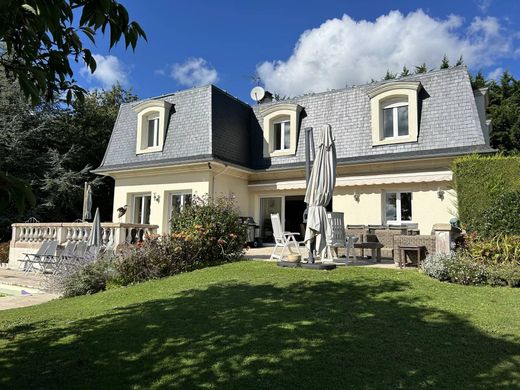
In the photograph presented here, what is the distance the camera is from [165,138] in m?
20.8

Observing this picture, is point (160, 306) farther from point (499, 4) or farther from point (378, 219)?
point (499, 4)

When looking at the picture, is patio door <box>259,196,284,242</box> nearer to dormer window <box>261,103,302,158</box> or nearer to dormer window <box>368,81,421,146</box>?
dormer window <box>261,103,302,158</box>

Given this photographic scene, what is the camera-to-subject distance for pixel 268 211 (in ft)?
68.9

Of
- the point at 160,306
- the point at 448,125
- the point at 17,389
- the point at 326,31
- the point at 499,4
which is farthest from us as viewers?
the point at 326,31

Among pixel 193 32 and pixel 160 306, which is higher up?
pixel 193 32

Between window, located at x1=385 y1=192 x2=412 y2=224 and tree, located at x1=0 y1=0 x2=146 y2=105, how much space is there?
1555 centimetres

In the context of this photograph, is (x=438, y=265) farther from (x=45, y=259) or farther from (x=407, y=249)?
(x=45, y=259)

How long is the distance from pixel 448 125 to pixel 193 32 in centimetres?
1146

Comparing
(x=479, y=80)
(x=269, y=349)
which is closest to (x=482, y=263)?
(x=269, y=349)

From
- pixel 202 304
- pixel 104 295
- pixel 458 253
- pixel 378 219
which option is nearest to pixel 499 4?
pixel 378 219

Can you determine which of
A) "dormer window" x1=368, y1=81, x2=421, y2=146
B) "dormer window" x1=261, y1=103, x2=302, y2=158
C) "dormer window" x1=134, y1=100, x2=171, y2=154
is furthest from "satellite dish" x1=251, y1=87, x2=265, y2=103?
"dormer window" x1=368, y1=81, x2=421, y2=146

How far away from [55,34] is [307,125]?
17.6 m

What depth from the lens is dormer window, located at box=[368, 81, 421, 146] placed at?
16938 mm

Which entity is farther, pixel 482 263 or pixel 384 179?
pixel 384 179
